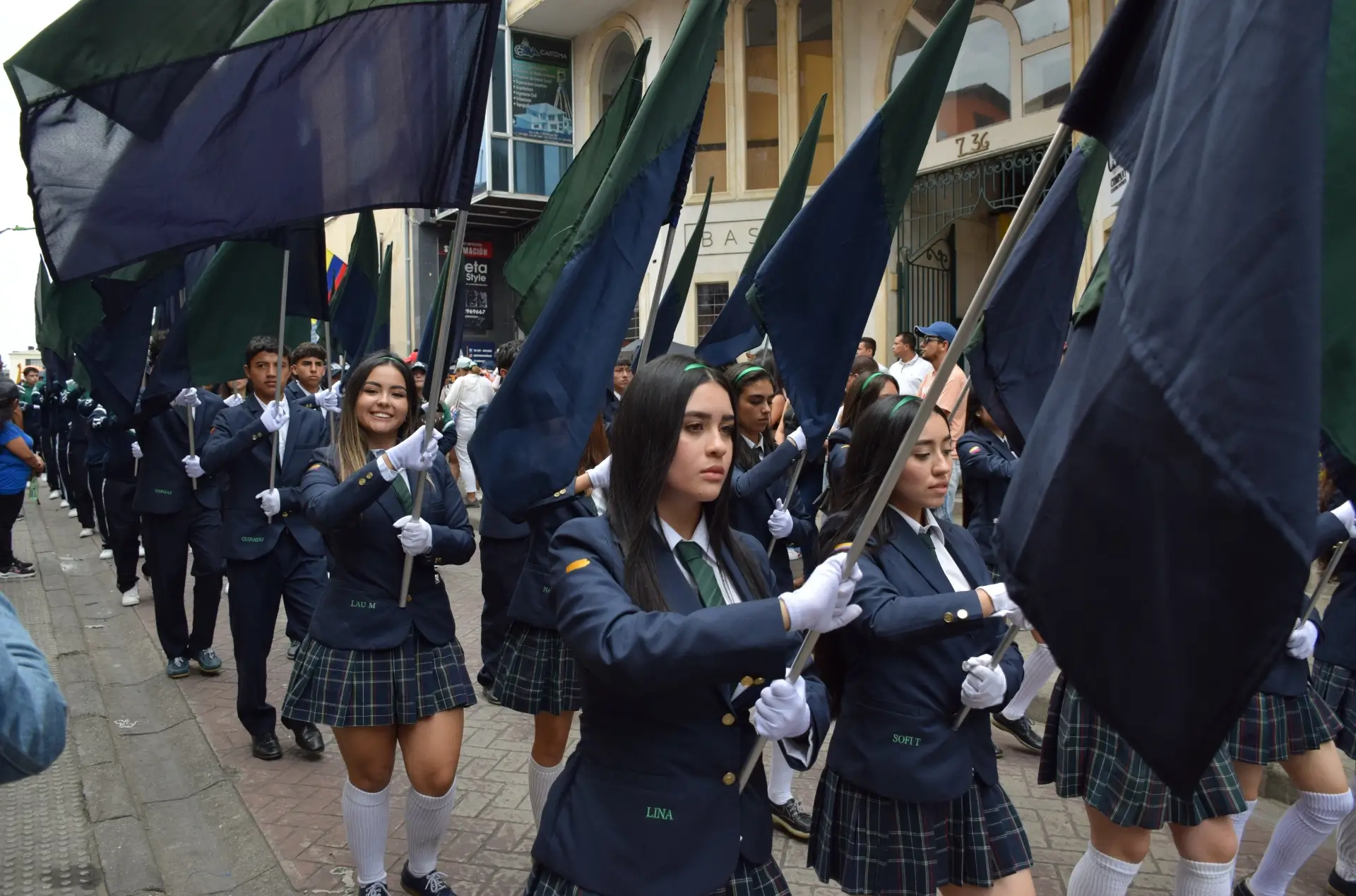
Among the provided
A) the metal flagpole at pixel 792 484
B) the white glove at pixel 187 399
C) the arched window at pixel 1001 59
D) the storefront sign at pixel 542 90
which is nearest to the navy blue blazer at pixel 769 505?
the metal flagpole at pixel 792 484

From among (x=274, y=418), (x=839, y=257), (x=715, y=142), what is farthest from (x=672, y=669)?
(x=715, y=142)

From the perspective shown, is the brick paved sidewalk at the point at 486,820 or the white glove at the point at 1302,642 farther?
the brick paved sidewalk at the point at 486,820

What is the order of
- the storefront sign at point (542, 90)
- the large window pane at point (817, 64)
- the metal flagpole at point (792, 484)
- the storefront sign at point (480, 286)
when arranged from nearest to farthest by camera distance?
the metal flagpole at point (792, 484) < the large window pane at point (817, 64) < the storefront sign at point (542, 90) < the storefront sign at point (480, 286)

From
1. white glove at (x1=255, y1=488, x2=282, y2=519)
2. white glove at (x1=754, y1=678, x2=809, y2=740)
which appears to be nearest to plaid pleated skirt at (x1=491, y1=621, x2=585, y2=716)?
white glove at (x1=255, y1=488, x2=282, y2=519)

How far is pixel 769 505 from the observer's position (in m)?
5.43

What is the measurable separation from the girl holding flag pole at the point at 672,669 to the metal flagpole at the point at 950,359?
0.04 meters

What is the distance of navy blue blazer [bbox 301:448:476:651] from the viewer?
3.77 m

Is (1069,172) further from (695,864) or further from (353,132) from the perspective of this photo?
(353,132)

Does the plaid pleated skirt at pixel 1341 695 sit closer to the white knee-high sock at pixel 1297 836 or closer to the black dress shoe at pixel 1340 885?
the white knee-high sock at pixel 1297 836

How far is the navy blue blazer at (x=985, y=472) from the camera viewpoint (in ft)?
19.6

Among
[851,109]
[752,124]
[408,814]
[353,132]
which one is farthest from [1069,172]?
[752,124]

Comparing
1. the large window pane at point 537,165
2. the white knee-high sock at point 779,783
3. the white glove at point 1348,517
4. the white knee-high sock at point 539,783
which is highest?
the large window pane at point 537,165

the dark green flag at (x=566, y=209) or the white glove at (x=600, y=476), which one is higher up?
the dark green flag at (x=566, y=209)

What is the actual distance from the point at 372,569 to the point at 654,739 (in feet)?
6.28
